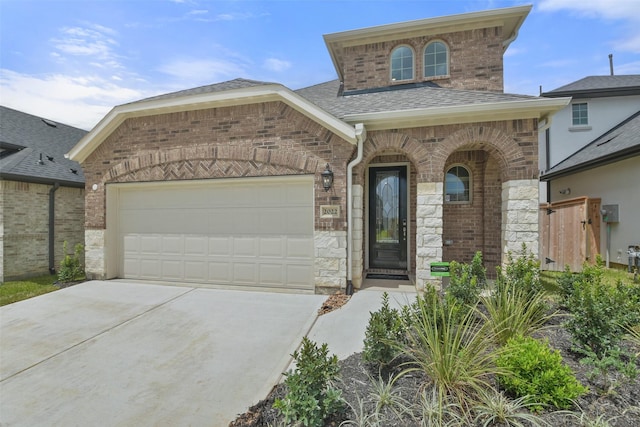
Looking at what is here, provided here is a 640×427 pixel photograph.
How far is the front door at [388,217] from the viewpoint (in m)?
7.29

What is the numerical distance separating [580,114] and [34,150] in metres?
19.5

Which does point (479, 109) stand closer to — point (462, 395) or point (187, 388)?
point (462, 395)

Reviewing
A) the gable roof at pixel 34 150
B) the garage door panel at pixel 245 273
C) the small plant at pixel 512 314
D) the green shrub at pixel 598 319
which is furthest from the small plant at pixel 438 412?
the gable roof at pixel 34 150

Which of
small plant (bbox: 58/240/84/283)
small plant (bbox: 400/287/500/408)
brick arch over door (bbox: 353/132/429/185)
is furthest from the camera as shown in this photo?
small plant (bbox: 58/240/84/283)

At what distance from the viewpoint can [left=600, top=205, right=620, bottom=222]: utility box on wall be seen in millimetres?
→ 7727

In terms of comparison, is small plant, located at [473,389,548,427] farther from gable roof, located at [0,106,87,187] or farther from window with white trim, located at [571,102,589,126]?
window with white trim, located at [571,102,589,126]

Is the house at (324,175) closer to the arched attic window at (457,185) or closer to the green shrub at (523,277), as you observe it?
the arched attic window at (457,185)

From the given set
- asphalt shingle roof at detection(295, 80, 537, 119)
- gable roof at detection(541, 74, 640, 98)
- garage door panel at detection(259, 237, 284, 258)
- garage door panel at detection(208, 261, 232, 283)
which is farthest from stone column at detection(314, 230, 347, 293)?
gable roof at detection(541, 74, 640, 98)

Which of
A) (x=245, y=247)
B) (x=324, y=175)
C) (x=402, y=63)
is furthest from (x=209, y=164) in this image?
(x=402, y=63)

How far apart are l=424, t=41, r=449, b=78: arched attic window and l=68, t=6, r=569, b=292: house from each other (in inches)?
1.3

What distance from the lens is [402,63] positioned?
27.2 feet

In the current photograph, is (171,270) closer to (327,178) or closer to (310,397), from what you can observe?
(327,178)

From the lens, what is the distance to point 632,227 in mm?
7262

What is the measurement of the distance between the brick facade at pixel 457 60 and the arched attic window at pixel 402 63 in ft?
0.37
